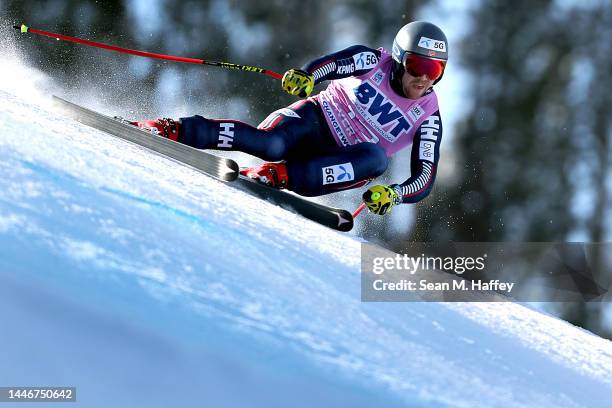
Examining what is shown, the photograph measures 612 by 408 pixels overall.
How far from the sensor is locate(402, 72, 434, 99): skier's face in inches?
193

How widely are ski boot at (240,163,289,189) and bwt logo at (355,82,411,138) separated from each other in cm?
60

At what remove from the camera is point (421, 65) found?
190 inches

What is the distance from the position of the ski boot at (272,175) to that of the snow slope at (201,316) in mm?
920

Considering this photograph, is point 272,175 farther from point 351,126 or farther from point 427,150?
point 427,150

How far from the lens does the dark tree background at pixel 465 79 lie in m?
14.8

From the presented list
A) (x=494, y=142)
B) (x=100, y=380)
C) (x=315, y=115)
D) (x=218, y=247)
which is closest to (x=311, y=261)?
(x=218, y=247)

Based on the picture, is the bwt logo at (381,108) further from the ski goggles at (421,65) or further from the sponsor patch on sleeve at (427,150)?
the ski goggles at (421,65)

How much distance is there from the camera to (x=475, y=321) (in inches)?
140

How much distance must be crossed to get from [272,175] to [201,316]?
9.29ft

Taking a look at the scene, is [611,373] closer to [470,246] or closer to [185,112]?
[185,112]

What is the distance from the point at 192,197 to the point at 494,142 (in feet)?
44.1

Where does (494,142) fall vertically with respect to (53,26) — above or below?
below

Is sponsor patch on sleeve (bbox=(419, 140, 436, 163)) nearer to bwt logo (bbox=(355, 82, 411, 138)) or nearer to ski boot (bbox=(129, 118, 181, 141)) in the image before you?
bwt logo (bbox=(355, 82, 411, 138))

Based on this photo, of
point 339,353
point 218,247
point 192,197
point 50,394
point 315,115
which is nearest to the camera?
point 50,394
